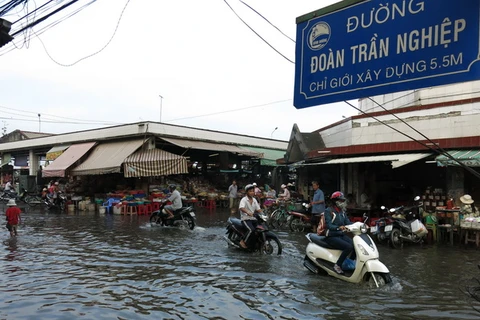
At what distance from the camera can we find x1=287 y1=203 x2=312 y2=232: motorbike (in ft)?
46.1

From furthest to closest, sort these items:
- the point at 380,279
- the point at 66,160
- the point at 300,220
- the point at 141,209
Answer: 1. the point at 66,160
2. the point at 141,209
3. the point at 300,220
4. the point at 380,279

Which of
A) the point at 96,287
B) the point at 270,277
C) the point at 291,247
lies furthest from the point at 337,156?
the point at 96,287

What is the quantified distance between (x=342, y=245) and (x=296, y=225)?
7.51 meters

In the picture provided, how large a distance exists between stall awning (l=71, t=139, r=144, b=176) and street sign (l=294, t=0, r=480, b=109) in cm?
1869

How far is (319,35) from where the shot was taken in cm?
361

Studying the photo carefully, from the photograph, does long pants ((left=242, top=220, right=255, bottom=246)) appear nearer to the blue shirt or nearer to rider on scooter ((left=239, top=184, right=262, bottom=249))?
rider on scooter ((left=239, top=184, right=262, bottom=249))

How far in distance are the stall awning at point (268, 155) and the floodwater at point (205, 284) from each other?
1558 centimetres

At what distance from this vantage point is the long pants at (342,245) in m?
6.76

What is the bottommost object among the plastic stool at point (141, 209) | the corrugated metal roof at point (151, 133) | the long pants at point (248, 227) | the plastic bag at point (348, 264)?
the plastic stool at point (141, 209)

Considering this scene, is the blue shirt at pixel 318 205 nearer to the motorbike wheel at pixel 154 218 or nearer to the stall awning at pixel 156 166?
the motorbike wheel at pixel 154 218

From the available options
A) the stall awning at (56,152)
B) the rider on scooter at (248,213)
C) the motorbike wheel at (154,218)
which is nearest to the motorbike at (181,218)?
the motorbike wheel at (154,218)

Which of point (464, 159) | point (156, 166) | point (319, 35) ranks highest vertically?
point (319, 35)

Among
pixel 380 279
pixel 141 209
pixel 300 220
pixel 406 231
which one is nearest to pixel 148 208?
pixel 141 209

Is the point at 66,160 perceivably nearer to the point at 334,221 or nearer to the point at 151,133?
the point at 151,133
